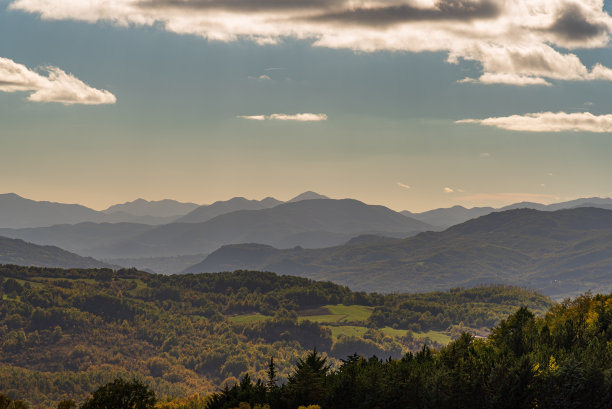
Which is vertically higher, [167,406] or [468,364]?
[468,364]

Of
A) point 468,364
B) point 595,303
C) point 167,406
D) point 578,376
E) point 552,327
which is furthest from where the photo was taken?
point 167,406

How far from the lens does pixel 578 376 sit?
113 metres

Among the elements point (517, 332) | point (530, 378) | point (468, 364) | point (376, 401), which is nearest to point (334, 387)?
point (376, 401)

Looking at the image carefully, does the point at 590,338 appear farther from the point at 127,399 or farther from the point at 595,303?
the point at 127,399

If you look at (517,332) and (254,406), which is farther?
(517,332)

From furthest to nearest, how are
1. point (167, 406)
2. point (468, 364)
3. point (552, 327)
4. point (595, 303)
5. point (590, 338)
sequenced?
point (167, 406) → point (595, 303) → point (552, 327) → point (590, 338) → point (468, 364)

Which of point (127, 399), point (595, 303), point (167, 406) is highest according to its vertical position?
point (595, 303)

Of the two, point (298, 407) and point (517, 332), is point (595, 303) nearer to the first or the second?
point (517, 332)

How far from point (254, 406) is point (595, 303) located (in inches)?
4426

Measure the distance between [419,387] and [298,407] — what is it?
2324 cm

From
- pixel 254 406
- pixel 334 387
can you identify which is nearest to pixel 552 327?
pixel 334 387

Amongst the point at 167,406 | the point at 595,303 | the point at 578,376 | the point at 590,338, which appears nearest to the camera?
the point at 578,376

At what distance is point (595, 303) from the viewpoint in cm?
17962

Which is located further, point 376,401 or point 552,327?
point 552,327
